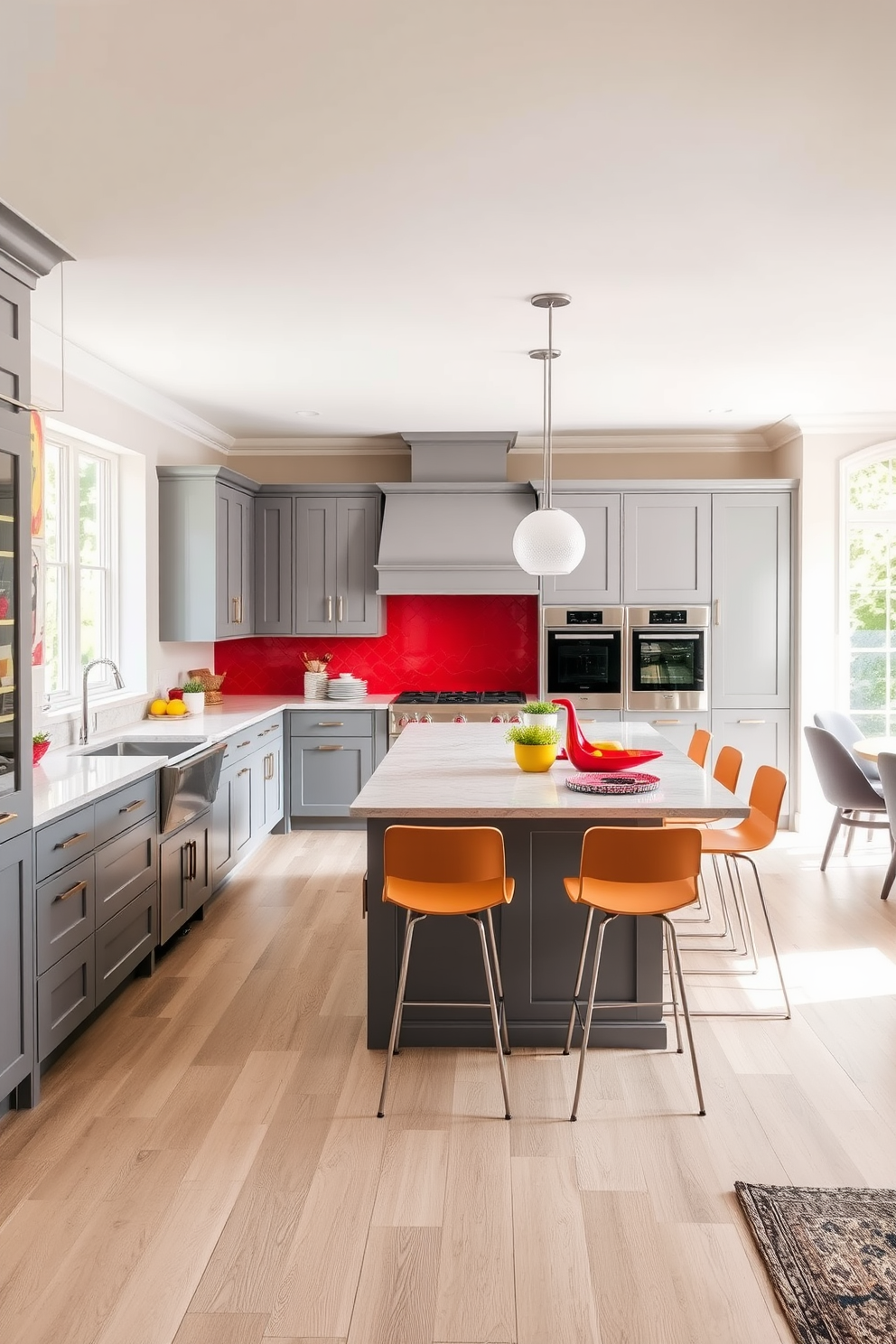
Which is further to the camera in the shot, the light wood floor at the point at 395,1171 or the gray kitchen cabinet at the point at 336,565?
the gray kitchen cabinet at the point at 336,565

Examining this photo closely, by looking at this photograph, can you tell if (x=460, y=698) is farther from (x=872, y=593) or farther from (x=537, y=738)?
(x=537, y=738)

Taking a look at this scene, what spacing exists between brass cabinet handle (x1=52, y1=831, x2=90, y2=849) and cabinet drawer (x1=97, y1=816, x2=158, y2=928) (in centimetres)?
14

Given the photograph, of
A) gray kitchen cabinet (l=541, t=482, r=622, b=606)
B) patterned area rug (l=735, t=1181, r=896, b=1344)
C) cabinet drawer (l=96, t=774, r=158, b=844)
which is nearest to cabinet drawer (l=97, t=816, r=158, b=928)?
cabinet drawer (l=96, t=774, r=158, b=844)

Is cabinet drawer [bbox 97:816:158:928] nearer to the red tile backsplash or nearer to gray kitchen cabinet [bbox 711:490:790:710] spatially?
the red tile backsplash

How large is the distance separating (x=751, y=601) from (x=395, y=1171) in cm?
484

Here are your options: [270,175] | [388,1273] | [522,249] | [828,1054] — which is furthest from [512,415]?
[388,1273]

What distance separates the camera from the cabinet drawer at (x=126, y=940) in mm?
3559

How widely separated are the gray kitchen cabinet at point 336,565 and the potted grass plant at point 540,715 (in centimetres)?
301

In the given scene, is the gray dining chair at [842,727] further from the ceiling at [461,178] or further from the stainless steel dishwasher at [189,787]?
the stainless steel dishwasher at [189,787]

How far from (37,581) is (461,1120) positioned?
294 cm

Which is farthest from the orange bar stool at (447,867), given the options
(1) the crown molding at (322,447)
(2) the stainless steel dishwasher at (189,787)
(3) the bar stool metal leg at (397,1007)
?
(1) the crown molding at (322,447)

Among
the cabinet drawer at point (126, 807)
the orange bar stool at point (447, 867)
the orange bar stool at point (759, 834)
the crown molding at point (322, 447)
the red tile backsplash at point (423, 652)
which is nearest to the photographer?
the orange bar stool at point (447, 867)

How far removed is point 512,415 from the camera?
6215mm

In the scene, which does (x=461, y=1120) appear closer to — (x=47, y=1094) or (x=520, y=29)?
(x=47, y=1094)
